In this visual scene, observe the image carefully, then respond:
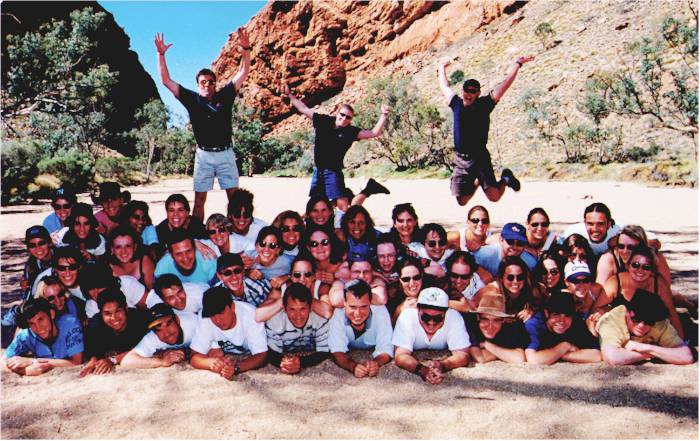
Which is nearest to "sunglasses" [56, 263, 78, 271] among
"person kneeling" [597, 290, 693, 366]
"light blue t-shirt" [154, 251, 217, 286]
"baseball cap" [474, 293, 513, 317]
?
"light blue t-shirt" [154, 251, 217, 286]

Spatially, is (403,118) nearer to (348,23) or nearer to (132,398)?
(132,398)

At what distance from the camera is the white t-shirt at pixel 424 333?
3803 millimetres

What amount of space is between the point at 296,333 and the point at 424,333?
A: 0.91 m

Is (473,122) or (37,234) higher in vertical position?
(473,122)

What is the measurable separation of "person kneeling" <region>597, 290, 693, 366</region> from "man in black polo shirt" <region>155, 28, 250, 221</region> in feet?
12.5

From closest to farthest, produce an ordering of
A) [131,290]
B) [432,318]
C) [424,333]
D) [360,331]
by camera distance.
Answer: [432,318]
[424,333]
[360,331]
[131,290]

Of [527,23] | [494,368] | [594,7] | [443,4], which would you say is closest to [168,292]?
[494,368]

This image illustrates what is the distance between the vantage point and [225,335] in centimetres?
380

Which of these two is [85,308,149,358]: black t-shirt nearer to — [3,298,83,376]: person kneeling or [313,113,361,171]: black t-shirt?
[3,298,83,376]: person kneeling

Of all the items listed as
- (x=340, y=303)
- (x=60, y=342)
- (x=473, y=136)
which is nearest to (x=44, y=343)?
(x=60, y=342)

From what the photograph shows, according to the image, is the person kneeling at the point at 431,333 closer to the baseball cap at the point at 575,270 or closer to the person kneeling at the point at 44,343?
the baseball cap at the point at 575,270

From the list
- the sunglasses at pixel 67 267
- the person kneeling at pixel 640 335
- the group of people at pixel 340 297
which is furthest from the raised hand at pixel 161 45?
the person kneeling at pixel 640 335

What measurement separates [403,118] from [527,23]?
1793 centimetres

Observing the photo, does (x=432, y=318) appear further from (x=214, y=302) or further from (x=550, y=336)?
(x=214, y=302)
